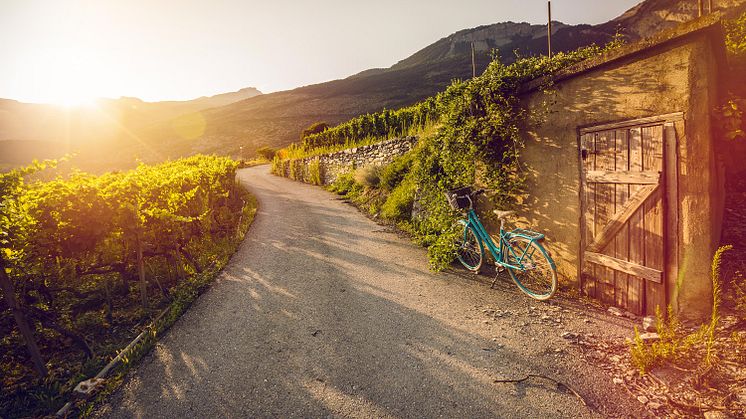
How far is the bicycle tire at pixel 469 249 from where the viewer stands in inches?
227

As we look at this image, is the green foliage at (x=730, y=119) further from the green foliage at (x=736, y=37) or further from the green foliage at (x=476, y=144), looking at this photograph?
the green foliage at (x=736, y=37)

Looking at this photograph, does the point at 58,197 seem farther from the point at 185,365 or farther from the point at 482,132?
the point at 482,132

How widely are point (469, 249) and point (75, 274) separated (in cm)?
657

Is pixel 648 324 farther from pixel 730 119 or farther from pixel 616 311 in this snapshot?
pixel 730 119

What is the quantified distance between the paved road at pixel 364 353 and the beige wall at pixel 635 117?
113cm

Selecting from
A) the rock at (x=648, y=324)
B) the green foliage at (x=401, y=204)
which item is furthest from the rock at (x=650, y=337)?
the green foliage at (x=401, y=204)

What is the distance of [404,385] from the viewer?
3172 millimetres

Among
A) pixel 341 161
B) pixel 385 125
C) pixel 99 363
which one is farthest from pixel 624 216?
pixel 341 161

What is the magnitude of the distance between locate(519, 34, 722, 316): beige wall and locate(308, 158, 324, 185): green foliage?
15.1m

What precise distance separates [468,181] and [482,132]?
43.0 inches

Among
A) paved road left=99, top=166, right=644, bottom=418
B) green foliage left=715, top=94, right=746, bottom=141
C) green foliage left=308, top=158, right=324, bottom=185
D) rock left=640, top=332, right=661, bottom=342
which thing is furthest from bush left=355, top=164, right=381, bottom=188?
rock left=640, top=332, right=661, bottom=342

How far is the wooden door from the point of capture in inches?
149

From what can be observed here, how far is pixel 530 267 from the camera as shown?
15.5 ft

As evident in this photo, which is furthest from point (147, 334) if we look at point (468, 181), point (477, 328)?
point (468, 181)
